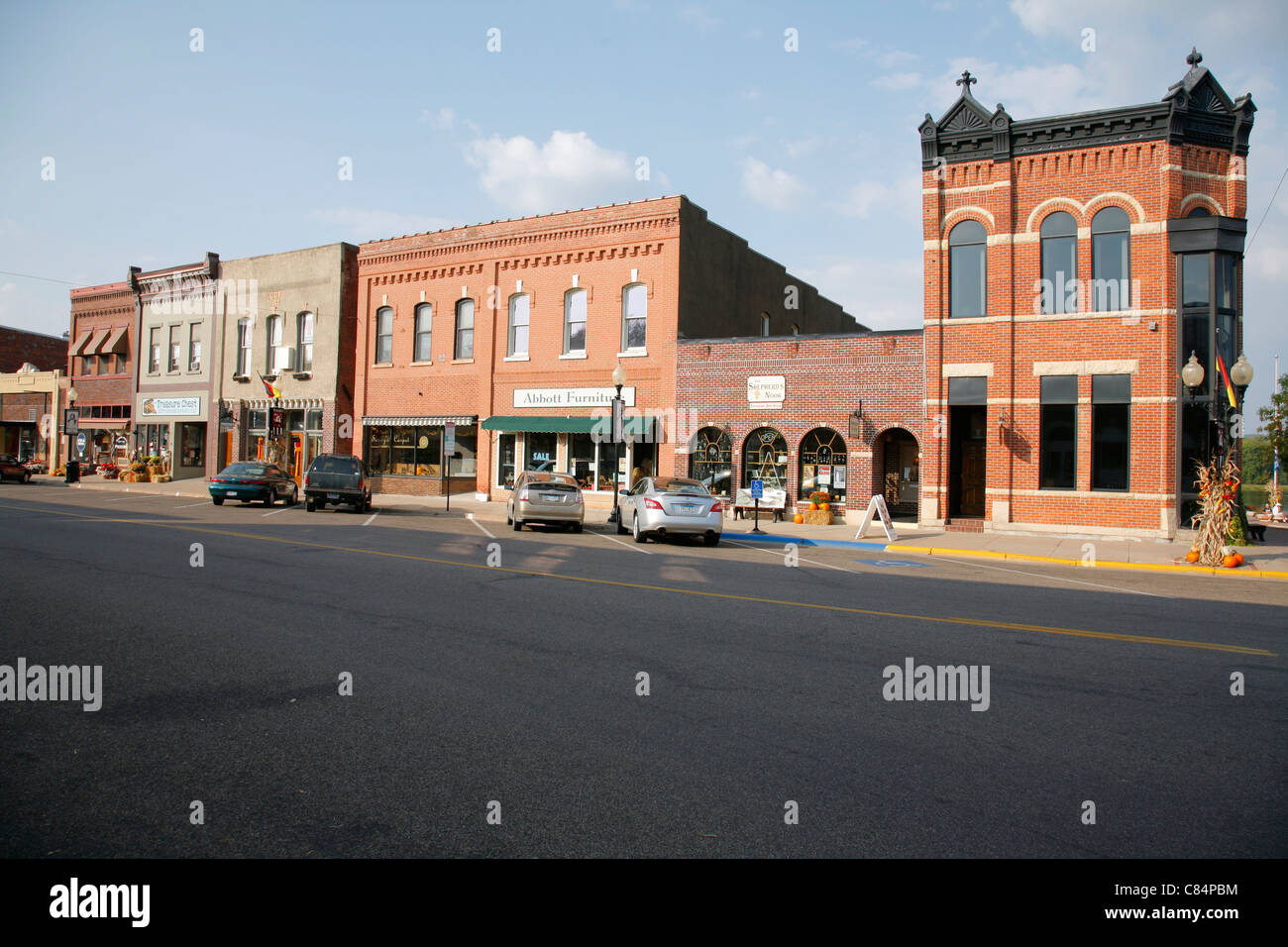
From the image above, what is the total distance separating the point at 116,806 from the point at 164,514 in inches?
830

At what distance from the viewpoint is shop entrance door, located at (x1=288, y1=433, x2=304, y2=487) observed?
3838cm

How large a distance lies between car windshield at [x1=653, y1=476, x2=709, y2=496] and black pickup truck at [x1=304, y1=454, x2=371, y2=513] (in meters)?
10.9

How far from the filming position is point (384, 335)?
1395 inches

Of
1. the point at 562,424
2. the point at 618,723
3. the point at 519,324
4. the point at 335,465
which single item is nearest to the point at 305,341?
the point at 519,324

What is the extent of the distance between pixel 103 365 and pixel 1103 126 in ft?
159

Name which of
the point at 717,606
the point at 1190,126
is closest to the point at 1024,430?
the point at 1190,126

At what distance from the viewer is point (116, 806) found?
4.22 metres

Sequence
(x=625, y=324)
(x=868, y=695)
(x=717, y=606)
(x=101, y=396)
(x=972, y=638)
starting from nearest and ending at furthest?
(x=868, y=695) → (x=972, y=638) → (x=717, y=606) → (x=625, y=324) → (x=101, y=396)

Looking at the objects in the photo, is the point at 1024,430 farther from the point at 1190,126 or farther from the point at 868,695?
the point at 868,695

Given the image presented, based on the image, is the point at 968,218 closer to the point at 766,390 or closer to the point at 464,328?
the point at 766,390

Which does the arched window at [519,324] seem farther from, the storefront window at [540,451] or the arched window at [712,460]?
the arched window at [712,460]

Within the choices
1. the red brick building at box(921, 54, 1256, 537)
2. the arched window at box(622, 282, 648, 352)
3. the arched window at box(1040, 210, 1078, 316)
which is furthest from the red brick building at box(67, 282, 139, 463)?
the arched window at box(1040, 210, 1078, 316)

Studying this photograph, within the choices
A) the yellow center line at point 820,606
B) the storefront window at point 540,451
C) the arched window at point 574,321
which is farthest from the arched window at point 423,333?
the yellow center line at point 820,606
